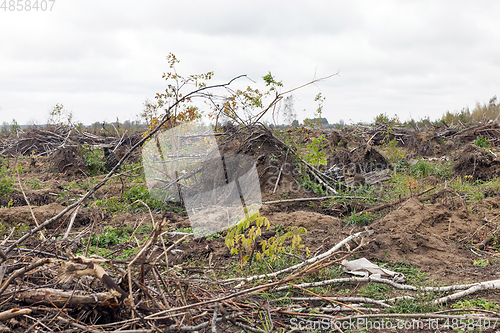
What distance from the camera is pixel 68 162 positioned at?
11508 millimetres

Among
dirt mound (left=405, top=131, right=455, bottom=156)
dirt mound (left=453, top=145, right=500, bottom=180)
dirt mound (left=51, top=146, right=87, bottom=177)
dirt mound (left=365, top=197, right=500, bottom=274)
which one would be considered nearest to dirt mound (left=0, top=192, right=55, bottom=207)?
dirt mound (left=51, top=146, right=87, bottom=177)

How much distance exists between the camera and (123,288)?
2051 mm

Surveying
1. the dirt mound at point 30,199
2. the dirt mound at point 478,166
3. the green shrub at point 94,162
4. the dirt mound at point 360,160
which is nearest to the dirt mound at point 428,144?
the dirt mound at point 360,160

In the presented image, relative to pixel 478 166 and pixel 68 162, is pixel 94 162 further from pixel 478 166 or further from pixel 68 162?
pixel 478 166

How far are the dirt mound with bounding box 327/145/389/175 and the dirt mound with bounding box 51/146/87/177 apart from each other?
8102 millimetres

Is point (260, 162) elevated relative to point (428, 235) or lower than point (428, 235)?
elevated

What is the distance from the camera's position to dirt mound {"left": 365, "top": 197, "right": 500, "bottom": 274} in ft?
13.4

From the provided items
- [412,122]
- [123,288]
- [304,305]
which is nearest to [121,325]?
[123,288]

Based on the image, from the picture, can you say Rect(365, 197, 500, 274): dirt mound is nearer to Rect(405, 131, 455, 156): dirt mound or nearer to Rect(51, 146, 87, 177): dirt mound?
Rect(405, 131, 455, 156): dirt mound

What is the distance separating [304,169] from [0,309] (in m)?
6.38

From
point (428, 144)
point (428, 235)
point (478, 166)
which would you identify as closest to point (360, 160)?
point (478, 166)

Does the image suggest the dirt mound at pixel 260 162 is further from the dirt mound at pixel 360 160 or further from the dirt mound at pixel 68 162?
the dirt mound at pixel 68 162

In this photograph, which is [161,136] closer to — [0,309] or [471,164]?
[0,309]

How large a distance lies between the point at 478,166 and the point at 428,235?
216 inches
